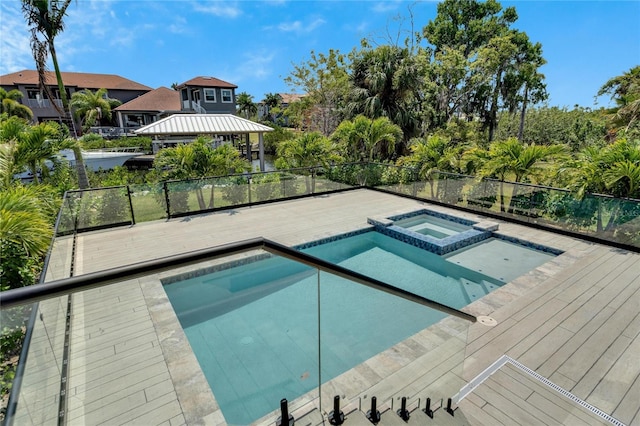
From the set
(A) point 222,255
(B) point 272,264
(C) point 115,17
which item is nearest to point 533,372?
(B) point 272,264

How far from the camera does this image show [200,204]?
8297 mm

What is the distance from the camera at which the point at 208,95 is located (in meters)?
27.5

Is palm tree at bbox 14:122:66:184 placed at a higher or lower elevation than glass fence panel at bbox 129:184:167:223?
higher

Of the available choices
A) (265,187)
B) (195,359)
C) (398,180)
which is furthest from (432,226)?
(195,359)

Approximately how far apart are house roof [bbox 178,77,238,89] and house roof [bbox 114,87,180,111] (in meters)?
4.31

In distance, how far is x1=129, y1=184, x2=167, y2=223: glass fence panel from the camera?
745 cm

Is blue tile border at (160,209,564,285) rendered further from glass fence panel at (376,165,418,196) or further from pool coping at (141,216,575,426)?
glass fence panel at (376,165,418,196)

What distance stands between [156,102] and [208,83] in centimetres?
771

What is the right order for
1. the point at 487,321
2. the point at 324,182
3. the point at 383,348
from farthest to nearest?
1. the point at 324,182
2. the point at 487,321
3. the point at 383,348

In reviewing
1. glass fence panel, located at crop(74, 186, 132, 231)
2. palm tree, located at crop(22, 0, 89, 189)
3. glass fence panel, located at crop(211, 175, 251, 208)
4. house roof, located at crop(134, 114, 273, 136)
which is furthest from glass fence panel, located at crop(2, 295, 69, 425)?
house roof, located at crop(134, 114, 273, 136)

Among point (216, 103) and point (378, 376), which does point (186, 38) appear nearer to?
point (216, 103)

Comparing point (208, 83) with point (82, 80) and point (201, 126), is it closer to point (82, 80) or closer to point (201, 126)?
point (82, 80)

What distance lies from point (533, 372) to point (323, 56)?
63.8ft

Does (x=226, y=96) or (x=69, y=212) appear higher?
(x=226, y=96)
